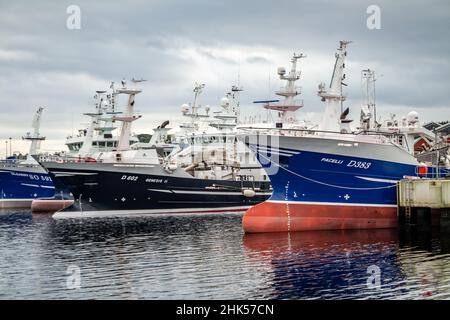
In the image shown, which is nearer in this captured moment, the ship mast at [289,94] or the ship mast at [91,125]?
the ship mast at [289,94]

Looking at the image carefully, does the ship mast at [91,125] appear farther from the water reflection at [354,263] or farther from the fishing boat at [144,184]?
the water reflection at [354,263]

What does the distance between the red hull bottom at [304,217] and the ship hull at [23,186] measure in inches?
1507

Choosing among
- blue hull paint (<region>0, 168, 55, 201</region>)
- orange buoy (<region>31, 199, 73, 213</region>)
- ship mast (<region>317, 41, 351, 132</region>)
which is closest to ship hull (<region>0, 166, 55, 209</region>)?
blue hull paint (<region>0, 168, 55, 201</region>)

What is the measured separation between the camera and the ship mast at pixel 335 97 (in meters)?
37.8

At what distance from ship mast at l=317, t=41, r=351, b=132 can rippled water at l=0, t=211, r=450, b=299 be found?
772 centimetres

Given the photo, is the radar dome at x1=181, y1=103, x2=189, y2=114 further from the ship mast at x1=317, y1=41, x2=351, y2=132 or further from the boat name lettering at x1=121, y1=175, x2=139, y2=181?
the ship mast at x1=317, y1=41, x2=351, y2=132

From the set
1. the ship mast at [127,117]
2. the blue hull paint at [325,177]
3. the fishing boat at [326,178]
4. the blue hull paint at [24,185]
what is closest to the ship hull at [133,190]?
the ship mast at [127,117]

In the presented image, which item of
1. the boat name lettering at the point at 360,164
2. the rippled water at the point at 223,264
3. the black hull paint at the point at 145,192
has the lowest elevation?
the rippled water at the point at 223,264

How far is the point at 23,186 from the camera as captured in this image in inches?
2648

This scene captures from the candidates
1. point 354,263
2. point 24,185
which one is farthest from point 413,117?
point 24,185

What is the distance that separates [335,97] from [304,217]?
8.71 m

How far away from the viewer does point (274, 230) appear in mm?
33656

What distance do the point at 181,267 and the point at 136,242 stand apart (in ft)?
28.1
